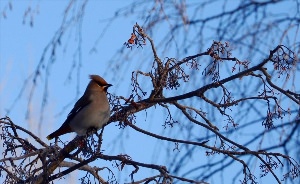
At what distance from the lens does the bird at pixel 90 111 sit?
10.00 feet

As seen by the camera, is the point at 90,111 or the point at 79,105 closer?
the point at 90,111

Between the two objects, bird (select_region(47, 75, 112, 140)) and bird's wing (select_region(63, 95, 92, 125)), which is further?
bird's wing (select_region(63, 95, 92, 125))

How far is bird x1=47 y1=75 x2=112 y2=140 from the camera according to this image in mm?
3047

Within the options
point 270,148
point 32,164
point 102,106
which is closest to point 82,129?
point 102,106

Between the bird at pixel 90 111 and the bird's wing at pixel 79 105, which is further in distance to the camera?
the bird's wing at pixel 79 105

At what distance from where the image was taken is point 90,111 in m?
3.31

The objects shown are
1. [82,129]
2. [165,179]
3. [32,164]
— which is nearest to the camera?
[165,179]

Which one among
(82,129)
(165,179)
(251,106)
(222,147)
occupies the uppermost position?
(251,106)

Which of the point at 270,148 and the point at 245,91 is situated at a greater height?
the point at 245,91

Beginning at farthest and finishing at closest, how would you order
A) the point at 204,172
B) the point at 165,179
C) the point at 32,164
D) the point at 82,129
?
1. the point at 204,172
2. the point at 82,129
3. the point at 32,164
4. the point at 165,179

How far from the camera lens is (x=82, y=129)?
314cm

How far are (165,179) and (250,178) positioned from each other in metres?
0.34

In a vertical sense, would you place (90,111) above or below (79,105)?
below

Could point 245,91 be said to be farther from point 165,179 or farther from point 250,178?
point 165,179
